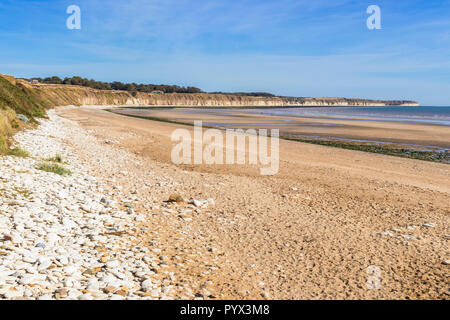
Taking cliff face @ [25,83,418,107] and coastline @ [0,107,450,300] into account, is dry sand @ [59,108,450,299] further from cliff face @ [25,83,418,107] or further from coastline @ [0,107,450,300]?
cliff face @ [25,83,418,107]

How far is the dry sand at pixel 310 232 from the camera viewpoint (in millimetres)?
5004

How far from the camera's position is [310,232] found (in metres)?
7.18

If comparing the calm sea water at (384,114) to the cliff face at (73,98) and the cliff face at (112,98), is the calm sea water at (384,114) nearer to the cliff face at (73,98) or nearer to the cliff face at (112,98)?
the cliff face at (112,98)

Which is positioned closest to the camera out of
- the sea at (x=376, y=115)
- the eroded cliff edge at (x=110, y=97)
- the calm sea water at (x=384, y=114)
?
the sea at (x=376, y=115)

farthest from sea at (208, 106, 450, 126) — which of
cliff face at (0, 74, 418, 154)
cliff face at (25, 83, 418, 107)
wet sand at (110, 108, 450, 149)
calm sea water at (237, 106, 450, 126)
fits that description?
cliff face at (0, 74, 418, 154)

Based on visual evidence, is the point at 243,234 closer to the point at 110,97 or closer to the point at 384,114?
the point at 384,114

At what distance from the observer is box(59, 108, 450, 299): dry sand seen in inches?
197

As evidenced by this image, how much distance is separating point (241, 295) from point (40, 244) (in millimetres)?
3310

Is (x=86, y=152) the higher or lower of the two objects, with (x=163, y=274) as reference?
higher

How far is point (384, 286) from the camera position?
5.01 meters

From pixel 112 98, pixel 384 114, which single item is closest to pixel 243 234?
pixel 384 114

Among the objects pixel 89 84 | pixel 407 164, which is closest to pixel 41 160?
pixel 407 164

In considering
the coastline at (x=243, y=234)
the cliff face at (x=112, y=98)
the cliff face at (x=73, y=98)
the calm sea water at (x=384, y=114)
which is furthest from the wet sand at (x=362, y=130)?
the cliff face at (x=112, y=98)

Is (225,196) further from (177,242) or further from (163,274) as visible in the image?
(163,274)
